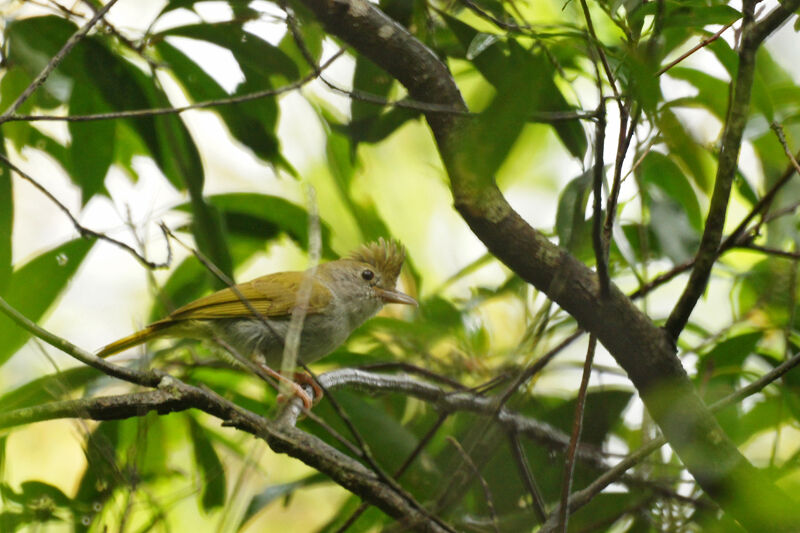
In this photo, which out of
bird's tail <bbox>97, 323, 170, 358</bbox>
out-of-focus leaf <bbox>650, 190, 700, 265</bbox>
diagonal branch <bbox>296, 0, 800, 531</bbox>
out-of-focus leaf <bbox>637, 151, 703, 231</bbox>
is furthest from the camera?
bird's tail <bbox>97, 323, 170, 358</bbox>

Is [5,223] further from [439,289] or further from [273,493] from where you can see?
[439,289]

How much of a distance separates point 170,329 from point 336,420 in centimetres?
80

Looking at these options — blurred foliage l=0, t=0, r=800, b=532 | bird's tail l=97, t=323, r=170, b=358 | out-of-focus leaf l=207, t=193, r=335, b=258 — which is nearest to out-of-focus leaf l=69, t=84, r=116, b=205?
blurred foliage l=0, t=0, r=800, b=532

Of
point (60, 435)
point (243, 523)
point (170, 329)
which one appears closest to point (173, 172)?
point (170, 329)

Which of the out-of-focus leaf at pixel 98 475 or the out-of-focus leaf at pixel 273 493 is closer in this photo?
the out-of-focus leaf at pixel 98 475

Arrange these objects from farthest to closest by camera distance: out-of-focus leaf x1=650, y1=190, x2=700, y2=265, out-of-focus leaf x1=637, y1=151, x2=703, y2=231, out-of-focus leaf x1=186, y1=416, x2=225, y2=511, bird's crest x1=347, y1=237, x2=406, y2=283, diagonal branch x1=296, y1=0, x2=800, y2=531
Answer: bird's crest x1=347, y1=237, x2=406, y2=283 → out-of-focus leaf x1=186, y1=416, x2=225, y2=511 → out-of-focus leaf x1=637, y1=151, x2=703, y2=231 → out-of-focus leaf x1=650, y1=190, x2=700, y2=265 → diagonal branch x1=296, y1=0, x2=800, y2=531

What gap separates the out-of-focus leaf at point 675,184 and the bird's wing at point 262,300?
1505mm

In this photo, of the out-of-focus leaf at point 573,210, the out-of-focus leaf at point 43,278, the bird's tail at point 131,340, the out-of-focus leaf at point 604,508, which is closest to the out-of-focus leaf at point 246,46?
the out-of-focus leaf at point 43,278

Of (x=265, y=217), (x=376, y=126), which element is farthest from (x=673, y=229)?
(x=265, y=217)

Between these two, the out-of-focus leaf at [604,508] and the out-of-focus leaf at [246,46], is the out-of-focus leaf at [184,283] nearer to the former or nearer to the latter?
the out-of-focus leaf at [246,46]

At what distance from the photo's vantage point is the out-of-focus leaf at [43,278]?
9.62 feet

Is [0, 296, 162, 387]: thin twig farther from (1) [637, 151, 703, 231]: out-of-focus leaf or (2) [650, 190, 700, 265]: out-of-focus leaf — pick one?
(1) [637, 151, 703, 231]: out-of-focus leaf

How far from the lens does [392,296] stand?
3.93m

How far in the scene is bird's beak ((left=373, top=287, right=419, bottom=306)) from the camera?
3.81m
